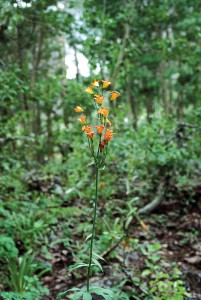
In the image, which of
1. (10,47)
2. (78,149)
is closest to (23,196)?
(78,149)

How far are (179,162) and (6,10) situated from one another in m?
3.19

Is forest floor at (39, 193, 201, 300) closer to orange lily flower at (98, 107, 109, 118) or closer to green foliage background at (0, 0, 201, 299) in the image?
green foliage background at (0, 0, 201, 299)

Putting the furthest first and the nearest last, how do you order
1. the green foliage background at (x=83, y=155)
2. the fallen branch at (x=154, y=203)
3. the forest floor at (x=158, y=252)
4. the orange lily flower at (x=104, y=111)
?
1. the fallen branch at (x=154, y=203)
2. the green foliage background at (x=83, y=155)
3. the forest floor at (x=158, y=252)
4. the orange lily flower at (x=104, y=111)

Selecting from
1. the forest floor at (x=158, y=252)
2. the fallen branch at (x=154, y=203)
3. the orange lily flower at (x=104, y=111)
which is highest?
the orange lily flower at (x=104, y=111)

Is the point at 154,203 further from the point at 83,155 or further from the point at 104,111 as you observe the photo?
the point at 104,111

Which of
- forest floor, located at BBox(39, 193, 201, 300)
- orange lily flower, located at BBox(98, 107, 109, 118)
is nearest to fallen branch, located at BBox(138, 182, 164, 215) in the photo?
forest floor, located at BBox(39, 193, 201, 300)

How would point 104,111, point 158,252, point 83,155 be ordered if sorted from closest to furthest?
point 104,111
point 158,252
point 83,155

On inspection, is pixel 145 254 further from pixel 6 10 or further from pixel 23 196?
pixel 6 10

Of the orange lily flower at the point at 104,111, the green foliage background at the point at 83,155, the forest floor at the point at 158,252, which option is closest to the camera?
the orange lily flower at the point at 104,111

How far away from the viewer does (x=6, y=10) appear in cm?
439

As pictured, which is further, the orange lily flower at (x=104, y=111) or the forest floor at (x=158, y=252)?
the forest floor at (x=158, y=252)

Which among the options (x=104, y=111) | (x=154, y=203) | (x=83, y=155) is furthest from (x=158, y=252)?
(x=104, y=111)

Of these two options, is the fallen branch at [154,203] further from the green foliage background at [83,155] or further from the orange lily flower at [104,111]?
the orange lily flower at [104,111]

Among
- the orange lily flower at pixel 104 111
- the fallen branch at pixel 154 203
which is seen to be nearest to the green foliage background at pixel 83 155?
the fallen branch at pixel 154 203
